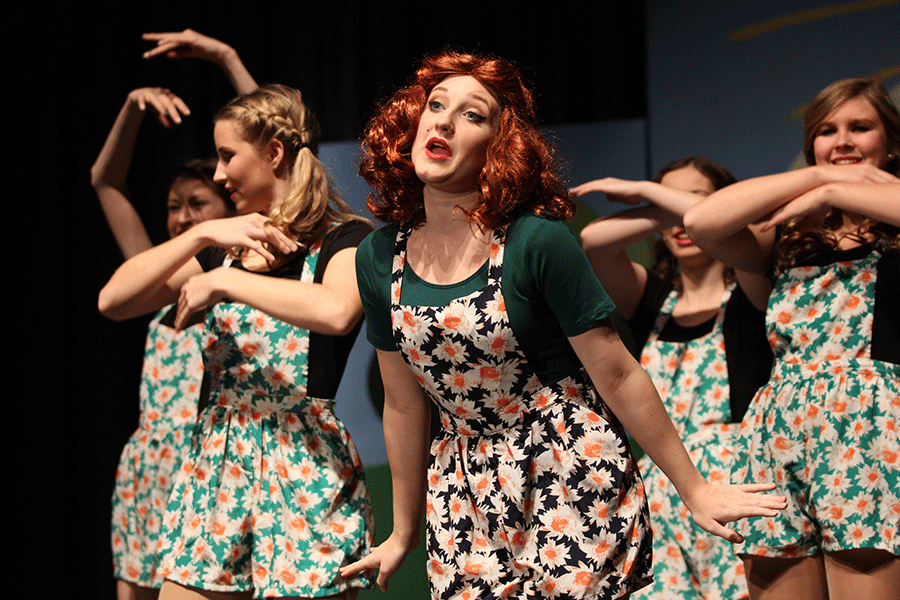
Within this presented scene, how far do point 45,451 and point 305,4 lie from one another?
7.70ft

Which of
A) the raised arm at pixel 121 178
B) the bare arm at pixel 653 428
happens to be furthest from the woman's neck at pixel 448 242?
the raised arm at pixel 121 178

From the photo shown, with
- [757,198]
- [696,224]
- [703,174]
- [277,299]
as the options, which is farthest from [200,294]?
[703,174]

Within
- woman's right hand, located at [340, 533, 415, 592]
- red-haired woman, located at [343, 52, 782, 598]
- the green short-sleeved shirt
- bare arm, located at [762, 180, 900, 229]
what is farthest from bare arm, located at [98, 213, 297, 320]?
bare arm, located at [762, 180, 900, 229]

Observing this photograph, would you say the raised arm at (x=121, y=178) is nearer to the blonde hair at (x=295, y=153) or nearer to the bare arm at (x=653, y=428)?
the blonde hair at (x=295, y=153)

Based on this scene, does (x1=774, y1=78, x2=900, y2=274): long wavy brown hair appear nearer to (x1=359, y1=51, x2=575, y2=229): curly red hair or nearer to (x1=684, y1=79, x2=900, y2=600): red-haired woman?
(x1=684, y1=79, x2=900, y2=600): red-haired woman

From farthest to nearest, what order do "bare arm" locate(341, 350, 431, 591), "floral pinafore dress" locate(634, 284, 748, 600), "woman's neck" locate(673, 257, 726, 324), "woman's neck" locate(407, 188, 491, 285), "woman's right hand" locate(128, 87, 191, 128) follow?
1. "woman's right hand" locate(128, 87, 191, 128)
2. "woman's neck" locate(673, 257, 726, 324)
3. "floral pinafore dress" locate(634, 284, 748, 600)
4. "bare arm" locate(341, 350, 431, 591)
5. "woman's neck" locate(407, 188, 491, 285)

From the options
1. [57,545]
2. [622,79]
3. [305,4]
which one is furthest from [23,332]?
[622,79]

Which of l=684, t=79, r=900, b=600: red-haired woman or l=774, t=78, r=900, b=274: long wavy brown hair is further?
l=774, t=78, r=900, b=274: long wavy brown hair

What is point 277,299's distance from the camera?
6.46ft

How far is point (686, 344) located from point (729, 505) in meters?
1.17

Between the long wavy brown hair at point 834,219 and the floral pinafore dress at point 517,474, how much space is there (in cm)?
84

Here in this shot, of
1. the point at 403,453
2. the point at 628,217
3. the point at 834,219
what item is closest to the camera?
the point at 403,453

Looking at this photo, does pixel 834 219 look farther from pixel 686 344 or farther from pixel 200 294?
pixel 200 294

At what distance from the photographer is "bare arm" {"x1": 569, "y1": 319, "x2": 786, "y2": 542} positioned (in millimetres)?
1606
